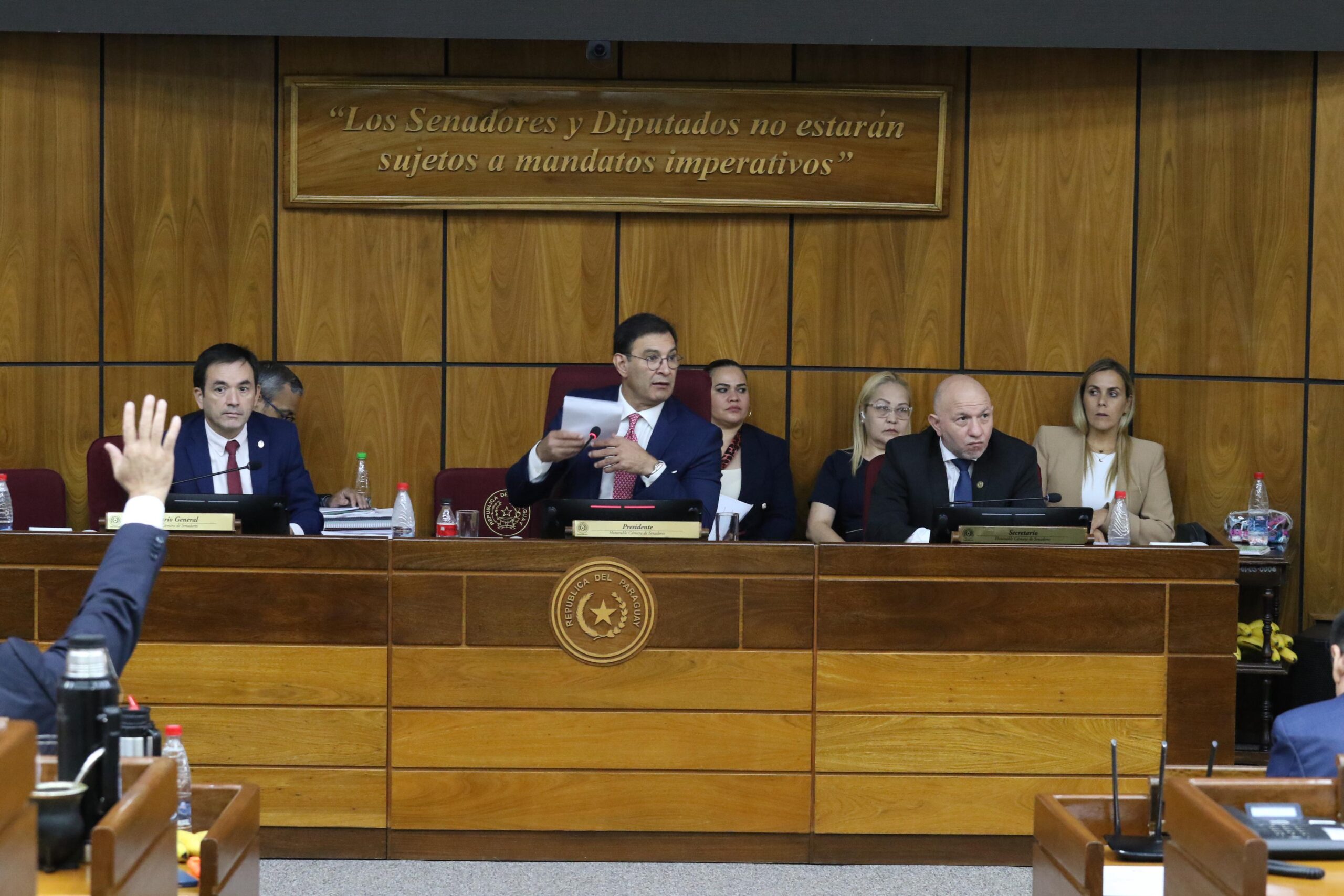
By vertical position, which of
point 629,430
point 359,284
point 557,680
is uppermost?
point 359,284

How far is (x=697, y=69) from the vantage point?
245 inches

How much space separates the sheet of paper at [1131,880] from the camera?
246 cm

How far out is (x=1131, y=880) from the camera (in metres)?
2.51

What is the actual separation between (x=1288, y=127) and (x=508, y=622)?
3918 mm

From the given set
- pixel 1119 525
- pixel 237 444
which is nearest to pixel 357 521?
pixel 237 444

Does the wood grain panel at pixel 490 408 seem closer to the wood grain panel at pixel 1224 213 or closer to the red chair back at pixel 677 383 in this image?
the red chair back at pixel 677 383

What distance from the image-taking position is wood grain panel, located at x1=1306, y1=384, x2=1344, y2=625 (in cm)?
603

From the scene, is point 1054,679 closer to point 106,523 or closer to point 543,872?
point 543,872

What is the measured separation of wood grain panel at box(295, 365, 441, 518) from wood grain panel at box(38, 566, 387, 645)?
209 centimetres

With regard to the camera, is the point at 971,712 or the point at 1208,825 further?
the point at 971,712

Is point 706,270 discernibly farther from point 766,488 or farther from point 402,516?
point 402,516

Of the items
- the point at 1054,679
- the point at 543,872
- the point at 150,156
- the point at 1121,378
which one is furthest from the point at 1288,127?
the point at 150,156

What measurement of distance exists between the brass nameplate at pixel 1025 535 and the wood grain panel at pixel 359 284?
9.47 ft

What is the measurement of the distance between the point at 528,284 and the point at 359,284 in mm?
716
